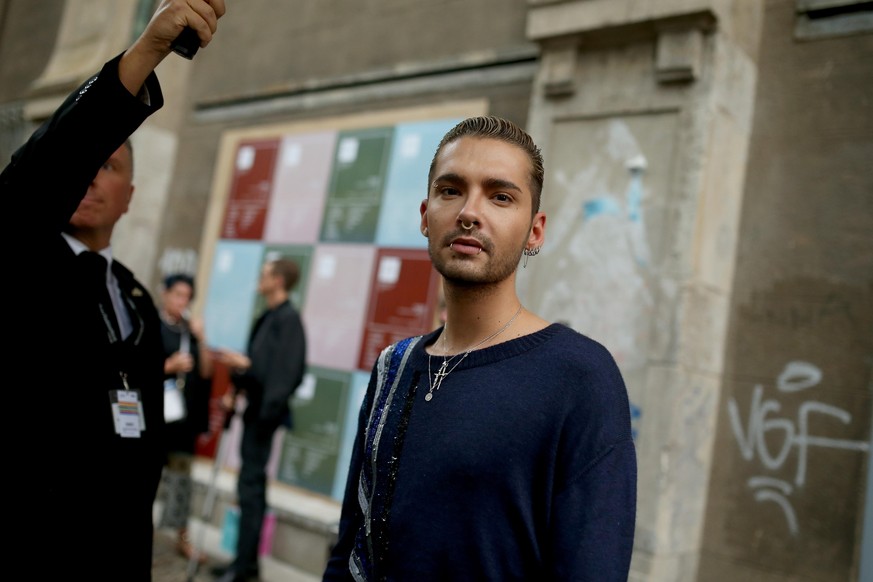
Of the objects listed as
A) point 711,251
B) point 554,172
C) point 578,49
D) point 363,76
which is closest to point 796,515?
point 711,251

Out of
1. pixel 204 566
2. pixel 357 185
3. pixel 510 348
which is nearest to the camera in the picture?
pixel 510 348

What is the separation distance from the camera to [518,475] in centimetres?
143

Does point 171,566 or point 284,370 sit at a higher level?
point 284,370

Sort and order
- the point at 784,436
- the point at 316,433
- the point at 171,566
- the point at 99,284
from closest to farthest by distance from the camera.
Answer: the point at 99,284, the point at 784,436, the point at 171,566, the point at 316,433

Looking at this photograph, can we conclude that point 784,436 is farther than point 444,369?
Yes

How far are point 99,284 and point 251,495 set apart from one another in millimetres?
3601

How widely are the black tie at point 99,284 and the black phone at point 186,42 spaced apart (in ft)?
2.31

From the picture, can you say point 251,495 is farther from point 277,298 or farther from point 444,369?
point 444,369

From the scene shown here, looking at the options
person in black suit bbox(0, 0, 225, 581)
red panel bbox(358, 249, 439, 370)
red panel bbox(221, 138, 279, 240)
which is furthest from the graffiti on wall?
red panel bbox(221, 138, 279, 240)

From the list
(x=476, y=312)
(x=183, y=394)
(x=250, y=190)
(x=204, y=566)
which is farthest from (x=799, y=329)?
(x=250, y=190)

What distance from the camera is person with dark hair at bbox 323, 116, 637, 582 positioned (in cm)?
140

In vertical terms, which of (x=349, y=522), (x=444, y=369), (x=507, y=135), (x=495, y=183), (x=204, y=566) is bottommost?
(x=204, y=566)

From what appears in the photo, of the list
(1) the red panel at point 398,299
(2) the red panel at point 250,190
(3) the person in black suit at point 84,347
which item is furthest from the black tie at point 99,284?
(2) the red panel at point 250,190

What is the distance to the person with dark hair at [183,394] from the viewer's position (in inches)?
216
